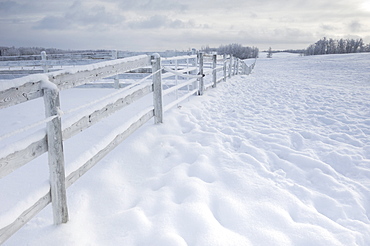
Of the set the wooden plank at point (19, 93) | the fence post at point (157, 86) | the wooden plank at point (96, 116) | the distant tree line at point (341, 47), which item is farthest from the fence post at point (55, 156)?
the distant tree line at point (341, 47)

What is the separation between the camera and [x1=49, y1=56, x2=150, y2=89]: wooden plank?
231 cm

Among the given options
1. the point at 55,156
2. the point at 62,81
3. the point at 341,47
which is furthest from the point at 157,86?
the point at 341,47

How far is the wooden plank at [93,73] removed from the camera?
231 centimetres

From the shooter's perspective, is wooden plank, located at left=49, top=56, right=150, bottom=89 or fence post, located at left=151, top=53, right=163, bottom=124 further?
fence post, located at left=151, top=53, right=163, bottom=124

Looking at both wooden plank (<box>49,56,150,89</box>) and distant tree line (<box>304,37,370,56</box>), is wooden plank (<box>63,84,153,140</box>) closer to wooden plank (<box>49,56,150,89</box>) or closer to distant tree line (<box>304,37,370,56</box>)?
wooden plank (<box>49,56,150,89</box>)

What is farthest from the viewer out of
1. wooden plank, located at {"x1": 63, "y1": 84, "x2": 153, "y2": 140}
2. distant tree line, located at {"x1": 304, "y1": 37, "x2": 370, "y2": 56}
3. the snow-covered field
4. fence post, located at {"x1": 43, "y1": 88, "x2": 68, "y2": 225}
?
distant tree line, located at {"x1": 304, "y1": 37, "x2": 370, "y2": 56}

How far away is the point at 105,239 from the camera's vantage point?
225cm

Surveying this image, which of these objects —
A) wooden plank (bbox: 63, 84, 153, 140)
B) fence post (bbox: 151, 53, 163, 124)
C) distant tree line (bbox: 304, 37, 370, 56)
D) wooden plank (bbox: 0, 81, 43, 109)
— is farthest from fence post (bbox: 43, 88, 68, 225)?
distant tree line (bbox: 304, 37, 370, 56)

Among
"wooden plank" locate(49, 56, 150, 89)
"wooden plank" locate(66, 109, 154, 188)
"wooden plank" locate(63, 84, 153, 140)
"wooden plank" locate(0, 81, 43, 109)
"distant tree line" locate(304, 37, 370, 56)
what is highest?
"distant tree line" locate(304, 37, 370, 56)

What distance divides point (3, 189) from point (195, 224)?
2.27 m

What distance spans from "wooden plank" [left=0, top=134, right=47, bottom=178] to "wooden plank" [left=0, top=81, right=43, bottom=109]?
335mm

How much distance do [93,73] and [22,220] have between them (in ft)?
5.05

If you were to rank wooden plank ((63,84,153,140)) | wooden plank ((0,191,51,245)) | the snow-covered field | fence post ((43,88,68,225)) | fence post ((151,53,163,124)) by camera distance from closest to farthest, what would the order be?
wooden plank ((0,191,51,245)) → fence post ((43,88,68,225)) → the snow-covered field → wooden plank ((63,84,153,140)) → fence post ((151,53,163,124))

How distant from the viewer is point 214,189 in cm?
299
